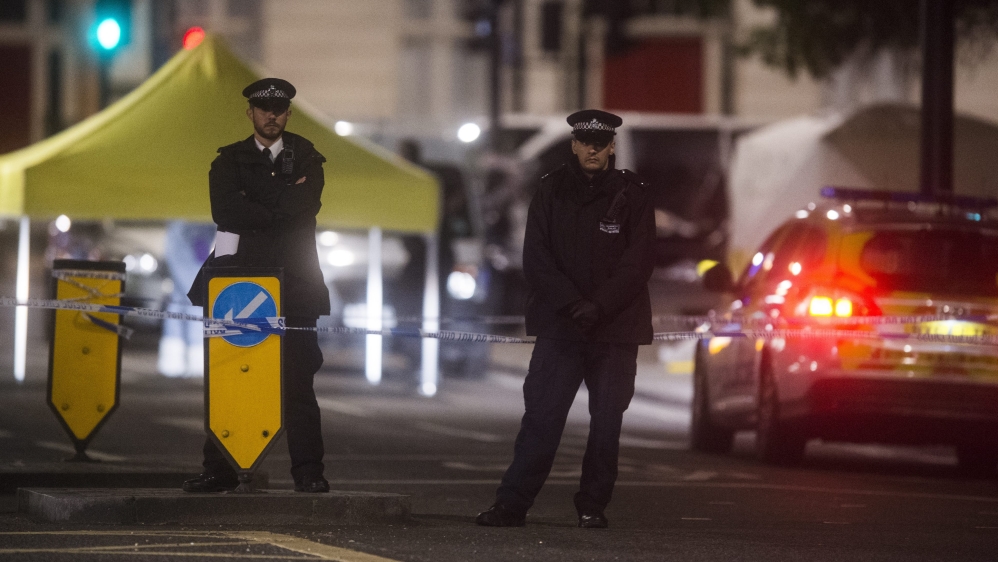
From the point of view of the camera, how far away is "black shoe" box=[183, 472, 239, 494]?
28.7 ft

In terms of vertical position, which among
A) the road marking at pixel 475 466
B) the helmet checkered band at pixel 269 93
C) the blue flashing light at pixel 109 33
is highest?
the blue flashing light at pixel 109 33

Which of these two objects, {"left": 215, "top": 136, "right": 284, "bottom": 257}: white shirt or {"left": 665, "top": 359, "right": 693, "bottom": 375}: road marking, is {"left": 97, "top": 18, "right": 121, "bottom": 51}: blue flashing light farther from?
{"left": 215, "top": 136, "right": 284, "bottom": 257}: white shirt

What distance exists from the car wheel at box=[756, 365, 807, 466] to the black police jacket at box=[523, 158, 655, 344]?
3.97 m

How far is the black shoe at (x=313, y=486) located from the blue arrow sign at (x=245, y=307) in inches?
25.1

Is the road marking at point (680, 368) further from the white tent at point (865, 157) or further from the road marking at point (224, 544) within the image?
the road marking at point (224, 544)

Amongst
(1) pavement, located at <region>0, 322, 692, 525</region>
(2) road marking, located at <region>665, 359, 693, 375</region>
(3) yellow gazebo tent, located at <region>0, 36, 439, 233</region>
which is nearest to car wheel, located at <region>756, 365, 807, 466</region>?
(1) pavement, located at <region>0, 322, 692, 525</region>

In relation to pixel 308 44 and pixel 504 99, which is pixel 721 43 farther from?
pixel 308 44

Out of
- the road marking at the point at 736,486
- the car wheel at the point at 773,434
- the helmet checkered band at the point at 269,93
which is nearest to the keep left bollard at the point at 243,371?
the helmet checkered band at the point at 269,93

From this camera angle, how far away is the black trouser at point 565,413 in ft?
28.7

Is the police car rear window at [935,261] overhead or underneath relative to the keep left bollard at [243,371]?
overhead

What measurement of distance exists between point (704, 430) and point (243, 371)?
5973 mm

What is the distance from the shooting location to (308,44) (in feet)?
144

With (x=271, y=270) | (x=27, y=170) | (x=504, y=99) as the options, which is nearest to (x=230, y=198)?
(x=271, y=270)

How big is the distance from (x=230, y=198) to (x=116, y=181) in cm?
775
